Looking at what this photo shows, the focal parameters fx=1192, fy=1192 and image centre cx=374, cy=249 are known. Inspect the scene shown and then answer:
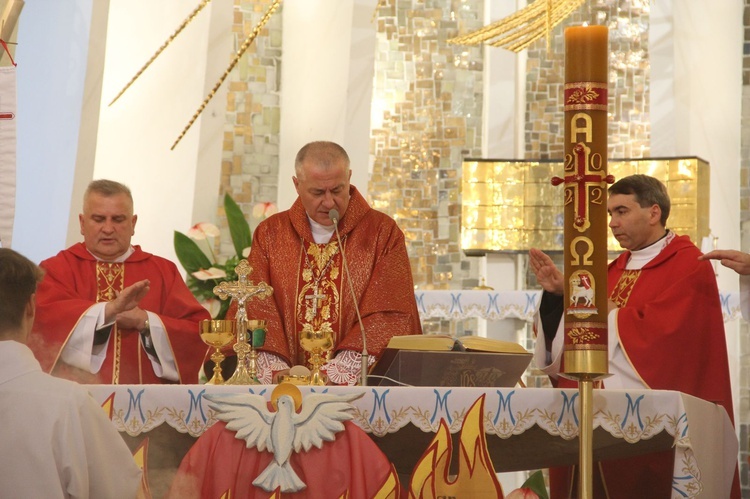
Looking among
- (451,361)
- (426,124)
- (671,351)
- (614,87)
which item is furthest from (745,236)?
(451,361)

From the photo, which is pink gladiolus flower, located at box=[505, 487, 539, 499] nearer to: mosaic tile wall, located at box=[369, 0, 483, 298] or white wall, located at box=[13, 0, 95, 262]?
white wall, located at box=[13, 0, 95, 262]

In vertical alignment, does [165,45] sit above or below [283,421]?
above

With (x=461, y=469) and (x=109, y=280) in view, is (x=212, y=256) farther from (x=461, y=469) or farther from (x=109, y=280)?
(x=461, y=469)

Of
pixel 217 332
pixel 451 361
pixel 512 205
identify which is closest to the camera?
pixel 451 361

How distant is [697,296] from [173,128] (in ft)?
16.6

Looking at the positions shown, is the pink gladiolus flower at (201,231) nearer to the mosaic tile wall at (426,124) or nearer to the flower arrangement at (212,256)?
the flower arrangement at (212,256)

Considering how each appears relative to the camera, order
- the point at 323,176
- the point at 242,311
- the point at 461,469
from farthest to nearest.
Answer: the point at 323,176 < the point at 242,311 < the point at 461,469

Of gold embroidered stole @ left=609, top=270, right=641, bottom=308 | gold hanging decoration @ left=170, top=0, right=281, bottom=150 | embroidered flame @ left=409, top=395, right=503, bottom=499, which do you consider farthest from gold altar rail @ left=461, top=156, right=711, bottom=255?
embroidered flame @ left=409, top=395, right=503, bottom=499

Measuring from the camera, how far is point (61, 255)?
5.44 metres

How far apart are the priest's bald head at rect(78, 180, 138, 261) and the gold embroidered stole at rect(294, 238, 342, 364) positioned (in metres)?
0.80

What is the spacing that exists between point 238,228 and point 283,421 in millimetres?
4727

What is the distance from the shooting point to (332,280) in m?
5.25

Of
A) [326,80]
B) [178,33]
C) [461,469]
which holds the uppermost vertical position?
[178,33]

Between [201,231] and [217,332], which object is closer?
[217,332]
